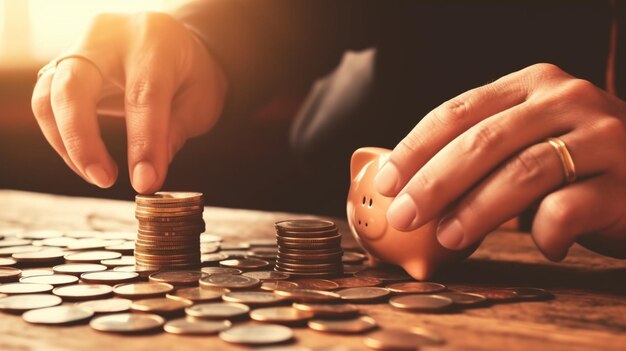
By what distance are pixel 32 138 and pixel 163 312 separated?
3565mm

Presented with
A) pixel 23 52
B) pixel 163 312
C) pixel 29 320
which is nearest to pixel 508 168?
pixel 163 312

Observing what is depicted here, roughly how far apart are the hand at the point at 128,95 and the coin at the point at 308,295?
1.24ft

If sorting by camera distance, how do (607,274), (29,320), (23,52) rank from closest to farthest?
(29,320) < (607,274) < (23,52)

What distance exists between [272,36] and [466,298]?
1453mm

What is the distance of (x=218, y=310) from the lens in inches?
27.2

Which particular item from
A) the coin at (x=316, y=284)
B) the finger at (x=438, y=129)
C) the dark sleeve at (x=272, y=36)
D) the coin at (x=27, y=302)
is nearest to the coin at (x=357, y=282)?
the coin at (x=316, y=284)

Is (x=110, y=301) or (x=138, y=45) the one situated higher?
(x=138, y=45)

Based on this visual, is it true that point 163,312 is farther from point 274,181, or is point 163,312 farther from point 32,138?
point 32,138

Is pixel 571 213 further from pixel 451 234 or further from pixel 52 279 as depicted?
pixel 52 279

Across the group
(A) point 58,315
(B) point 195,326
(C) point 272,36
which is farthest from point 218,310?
(C) point 272,36

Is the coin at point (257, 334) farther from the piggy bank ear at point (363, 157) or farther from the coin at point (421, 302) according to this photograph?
the piggy bank ear at point (363, 157)

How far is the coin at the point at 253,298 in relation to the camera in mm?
728

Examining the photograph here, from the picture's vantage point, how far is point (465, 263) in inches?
41.4

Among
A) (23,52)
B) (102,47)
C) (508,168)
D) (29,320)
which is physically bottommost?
(29,320)
